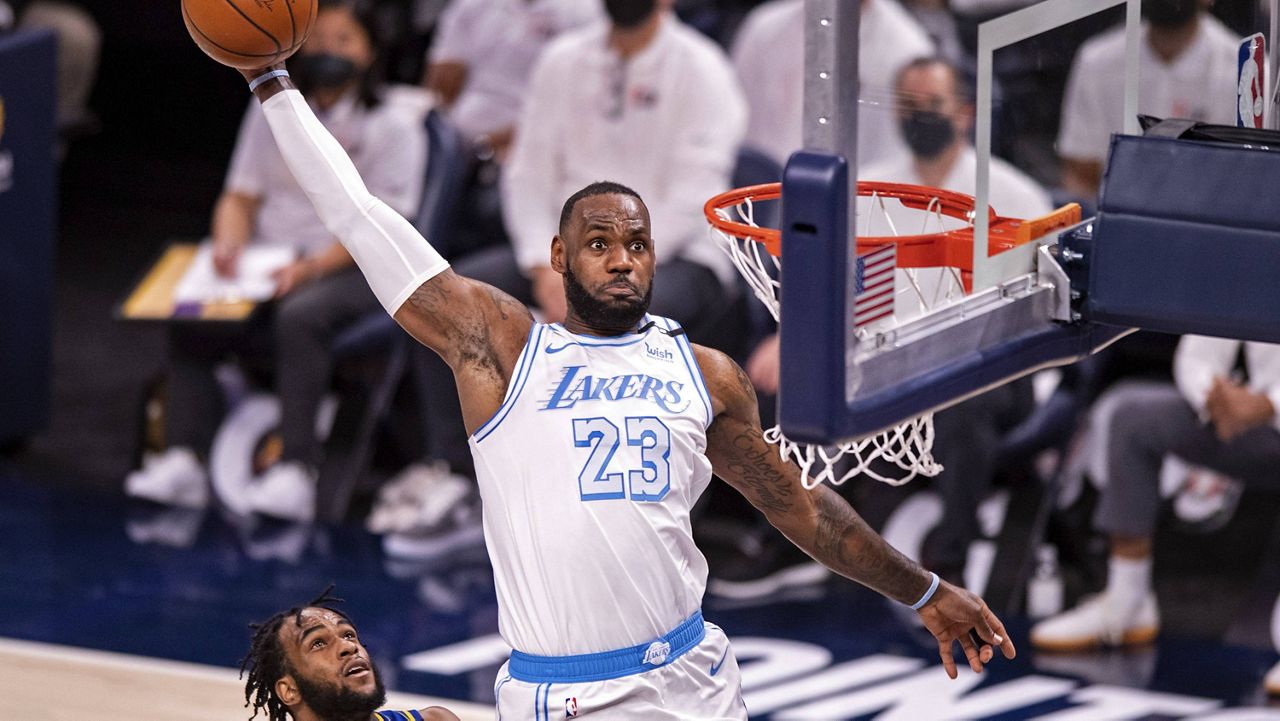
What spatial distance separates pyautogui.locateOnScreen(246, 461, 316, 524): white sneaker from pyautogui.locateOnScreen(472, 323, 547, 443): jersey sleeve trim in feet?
12.8

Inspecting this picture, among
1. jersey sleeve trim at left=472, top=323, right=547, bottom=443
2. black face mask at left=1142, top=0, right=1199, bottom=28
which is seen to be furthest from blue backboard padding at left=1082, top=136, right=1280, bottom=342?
jersey sleeve trim at left=472, top=323, right=547, bottom=443

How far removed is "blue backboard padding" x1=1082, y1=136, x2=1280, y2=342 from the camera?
354 cm

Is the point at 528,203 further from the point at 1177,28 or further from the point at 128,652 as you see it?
the point at 1177,28

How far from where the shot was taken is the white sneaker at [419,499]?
7.45 meters

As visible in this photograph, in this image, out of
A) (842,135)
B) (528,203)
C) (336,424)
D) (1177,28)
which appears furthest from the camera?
(336,424)

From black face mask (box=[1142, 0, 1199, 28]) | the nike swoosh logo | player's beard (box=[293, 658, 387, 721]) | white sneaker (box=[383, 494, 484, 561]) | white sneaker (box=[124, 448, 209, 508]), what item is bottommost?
white sneaker (box=[383, 494, 484, 561])

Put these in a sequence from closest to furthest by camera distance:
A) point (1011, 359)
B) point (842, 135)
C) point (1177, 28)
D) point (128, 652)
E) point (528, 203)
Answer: point (842, 135)
point (1011, 359)
point (1177, 28)
point (128, 652)
point (528, 203)

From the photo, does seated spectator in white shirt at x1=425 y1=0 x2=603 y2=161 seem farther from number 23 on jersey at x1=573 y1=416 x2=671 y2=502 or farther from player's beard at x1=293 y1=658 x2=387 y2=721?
number 23 on jersey at x1=573 y1=416 x2=671 y2=502

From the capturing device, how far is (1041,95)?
4.64 m

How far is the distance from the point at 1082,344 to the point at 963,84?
896 mm

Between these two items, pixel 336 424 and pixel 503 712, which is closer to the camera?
pixel 503 712

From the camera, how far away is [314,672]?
416 centimetres

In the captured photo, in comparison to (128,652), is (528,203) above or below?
above

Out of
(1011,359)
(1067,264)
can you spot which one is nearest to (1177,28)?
(1067,264)
